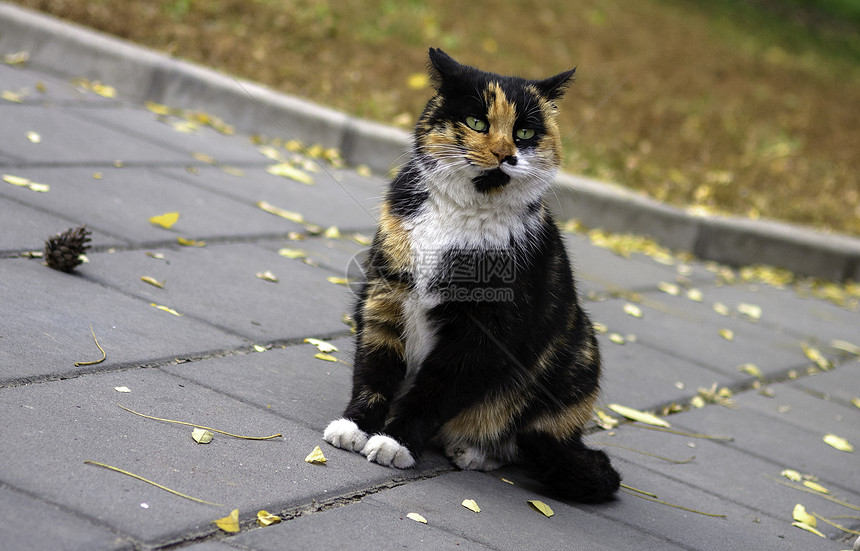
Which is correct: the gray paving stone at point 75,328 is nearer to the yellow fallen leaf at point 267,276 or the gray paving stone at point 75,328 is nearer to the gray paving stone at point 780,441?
the yellow fallen leaf at point 267,276

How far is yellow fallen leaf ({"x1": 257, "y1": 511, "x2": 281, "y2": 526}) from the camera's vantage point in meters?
2.06

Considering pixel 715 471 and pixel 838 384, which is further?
pixel 838 384

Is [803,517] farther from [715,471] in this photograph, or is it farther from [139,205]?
[139,205]

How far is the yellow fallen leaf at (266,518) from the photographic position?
2.06 m

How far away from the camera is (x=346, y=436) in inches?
103

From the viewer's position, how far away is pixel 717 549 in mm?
2643

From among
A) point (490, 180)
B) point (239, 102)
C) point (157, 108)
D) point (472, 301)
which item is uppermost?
point (490, 180)

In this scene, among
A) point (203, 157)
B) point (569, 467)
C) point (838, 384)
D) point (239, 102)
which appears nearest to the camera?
point (569, 467)

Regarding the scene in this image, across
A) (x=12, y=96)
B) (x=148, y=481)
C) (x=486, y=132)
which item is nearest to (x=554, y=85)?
(x=486, y=132)

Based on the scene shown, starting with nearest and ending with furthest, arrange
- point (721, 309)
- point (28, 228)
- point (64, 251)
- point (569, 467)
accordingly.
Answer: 1. point (569, 467)
2. point (64, 251)
3. point (28, 228)
4. point (721, 309)

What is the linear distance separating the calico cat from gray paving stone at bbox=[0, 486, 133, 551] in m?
0.88

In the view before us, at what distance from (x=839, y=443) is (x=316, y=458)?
2532 millimetres

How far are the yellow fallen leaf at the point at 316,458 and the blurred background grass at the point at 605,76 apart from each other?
277 cm

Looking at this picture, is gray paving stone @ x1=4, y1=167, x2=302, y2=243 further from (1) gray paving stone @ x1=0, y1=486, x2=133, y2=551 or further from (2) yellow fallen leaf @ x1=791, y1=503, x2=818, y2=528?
(2) yellow fallen leaf @ x1=791, y1=503, x2=818, y2=528
